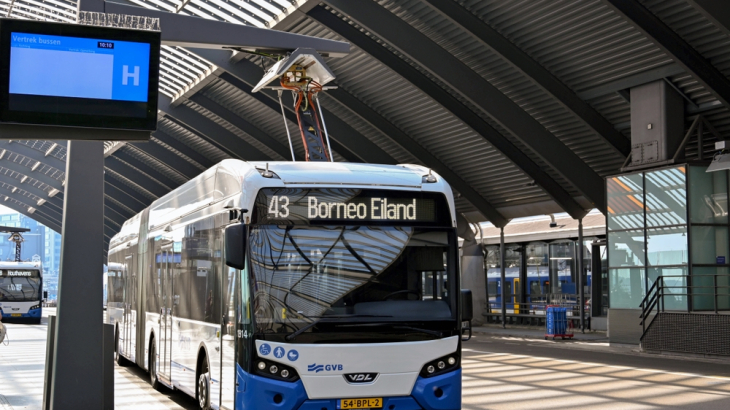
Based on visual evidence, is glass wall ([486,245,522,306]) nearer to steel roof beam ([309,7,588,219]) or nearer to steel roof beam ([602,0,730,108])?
steel roof beam ([309,7,588,219])

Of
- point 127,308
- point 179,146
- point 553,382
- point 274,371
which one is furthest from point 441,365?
point 179,146

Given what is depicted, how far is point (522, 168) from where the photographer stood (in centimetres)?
2795

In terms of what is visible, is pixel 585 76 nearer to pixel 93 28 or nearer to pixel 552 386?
pixel 552 386

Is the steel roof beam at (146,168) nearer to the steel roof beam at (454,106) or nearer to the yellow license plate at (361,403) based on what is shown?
the steel roof beam at (454,106)

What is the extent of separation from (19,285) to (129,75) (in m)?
37.9

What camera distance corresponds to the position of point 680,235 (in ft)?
70.6

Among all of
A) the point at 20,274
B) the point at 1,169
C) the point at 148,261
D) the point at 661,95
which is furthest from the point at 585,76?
the point at 1,169

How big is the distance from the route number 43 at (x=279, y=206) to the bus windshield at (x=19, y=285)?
123 feet

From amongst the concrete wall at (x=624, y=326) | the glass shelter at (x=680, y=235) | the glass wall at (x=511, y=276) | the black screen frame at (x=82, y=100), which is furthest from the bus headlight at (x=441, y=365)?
the glass wall at (x=511, y=276)

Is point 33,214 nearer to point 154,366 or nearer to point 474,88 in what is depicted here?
point 474,88

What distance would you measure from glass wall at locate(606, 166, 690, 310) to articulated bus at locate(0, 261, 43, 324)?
2964cm

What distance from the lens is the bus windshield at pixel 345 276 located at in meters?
8.02

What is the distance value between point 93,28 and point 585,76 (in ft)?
58.8

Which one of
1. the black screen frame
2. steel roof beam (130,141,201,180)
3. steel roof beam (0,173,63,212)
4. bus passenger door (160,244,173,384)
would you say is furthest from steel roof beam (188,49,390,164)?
steel roof beam (0,173,63,212)
